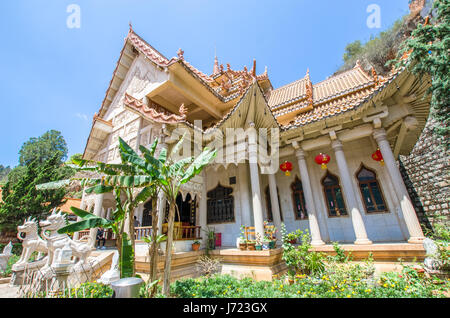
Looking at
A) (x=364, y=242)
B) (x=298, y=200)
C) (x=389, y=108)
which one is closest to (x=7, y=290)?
(x=298, y=200)

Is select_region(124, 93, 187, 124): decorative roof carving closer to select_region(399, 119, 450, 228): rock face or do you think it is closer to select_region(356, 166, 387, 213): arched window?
select_region(356, 166, 387, 213): arched window

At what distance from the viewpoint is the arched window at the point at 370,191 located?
7.87 meters

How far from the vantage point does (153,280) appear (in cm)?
409

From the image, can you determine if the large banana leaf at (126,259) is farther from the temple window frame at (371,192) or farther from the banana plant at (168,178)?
the temple window frame at (371,192)

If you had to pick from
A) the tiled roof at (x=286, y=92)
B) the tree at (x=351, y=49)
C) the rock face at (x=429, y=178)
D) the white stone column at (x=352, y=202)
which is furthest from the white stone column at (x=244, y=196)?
the tree at (x=351, y=49)

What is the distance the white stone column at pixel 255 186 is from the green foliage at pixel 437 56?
17.6ft

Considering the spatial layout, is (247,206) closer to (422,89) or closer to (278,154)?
(278,154)

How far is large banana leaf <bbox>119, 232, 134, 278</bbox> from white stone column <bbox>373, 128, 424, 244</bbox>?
25.7 ft

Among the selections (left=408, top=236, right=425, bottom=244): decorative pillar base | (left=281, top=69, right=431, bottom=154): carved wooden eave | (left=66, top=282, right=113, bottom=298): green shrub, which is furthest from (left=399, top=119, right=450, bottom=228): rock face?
(left=66, top=282, right=113, bottom=298): green shrub

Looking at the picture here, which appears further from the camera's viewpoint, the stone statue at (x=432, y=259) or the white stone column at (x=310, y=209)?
the white stone column at (x=310, y=209)

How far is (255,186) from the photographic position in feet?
23.0

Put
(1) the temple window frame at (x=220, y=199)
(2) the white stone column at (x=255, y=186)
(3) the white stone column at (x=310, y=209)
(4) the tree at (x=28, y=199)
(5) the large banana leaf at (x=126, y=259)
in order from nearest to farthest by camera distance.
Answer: (5) the large banana leaf at (x=126, y=259) → (2) the white stone column at (x=255, y=186) → (3) the white stone column at (x=310, y=209) → (1) the temple window frame at (x=220, y=199) → (4) the tree at (x=28, y=199)

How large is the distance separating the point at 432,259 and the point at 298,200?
4.91m
